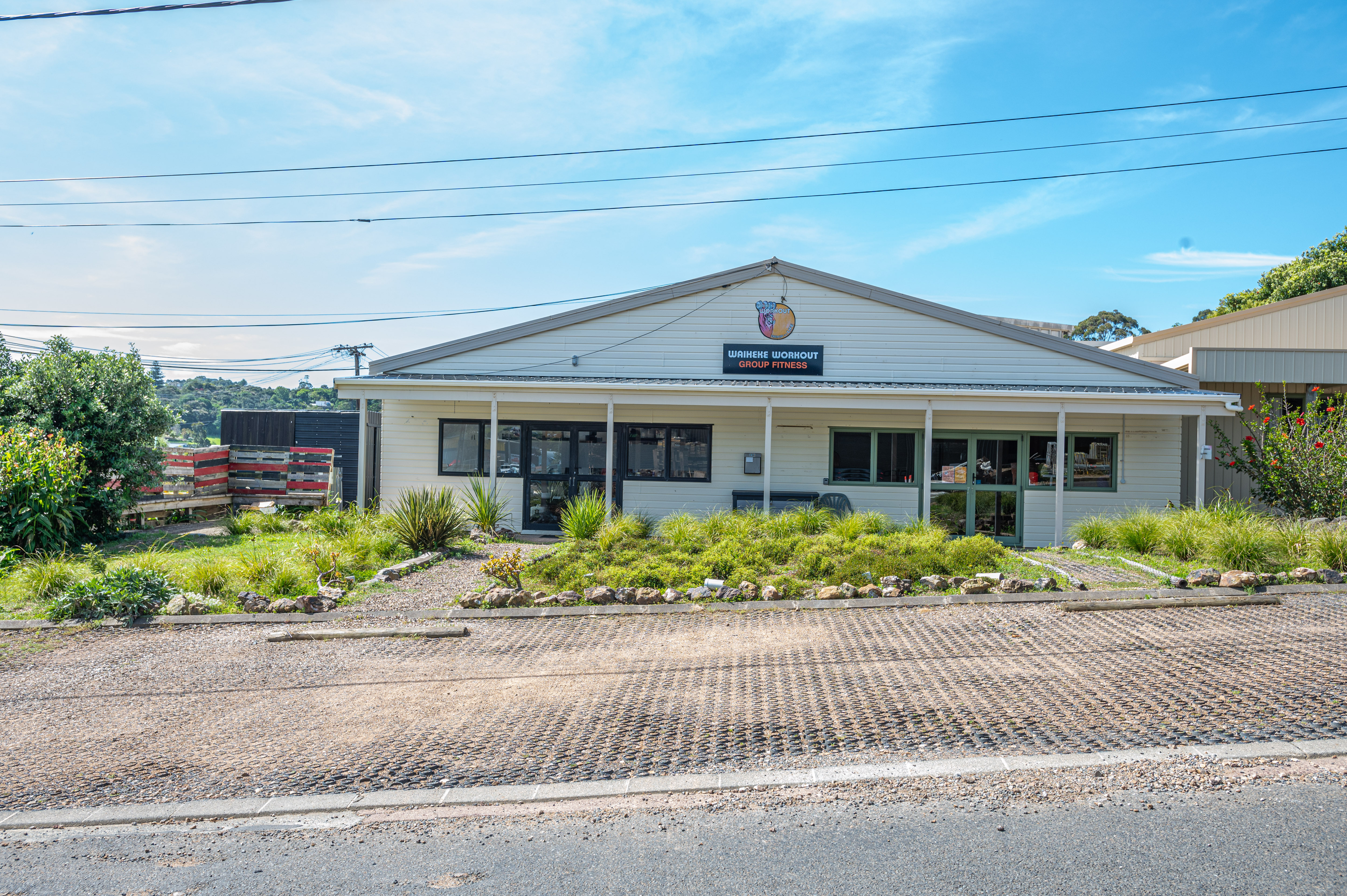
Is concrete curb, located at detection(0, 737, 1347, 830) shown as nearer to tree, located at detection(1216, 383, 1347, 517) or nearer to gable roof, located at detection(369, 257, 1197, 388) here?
tree, located at detection(1216, 383, 1347, 517)

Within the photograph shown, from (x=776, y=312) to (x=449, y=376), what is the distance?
667cm

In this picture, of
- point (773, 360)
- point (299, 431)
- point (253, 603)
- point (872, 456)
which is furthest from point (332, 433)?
point (253, 603)

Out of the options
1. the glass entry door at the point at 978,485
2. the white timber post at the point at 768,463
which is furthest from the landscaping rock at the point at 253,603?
the glass entry door at the point at 978,485

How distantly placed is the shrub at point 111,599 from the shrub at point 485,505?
5.84m

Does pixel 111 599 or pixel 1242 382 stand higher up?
pixel 1242 382

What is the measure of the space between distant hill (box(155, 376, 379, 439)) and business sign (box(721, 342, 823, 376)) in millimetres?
74377

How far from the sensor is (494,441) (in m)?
14.5

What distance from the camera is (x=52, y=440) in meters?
13.4

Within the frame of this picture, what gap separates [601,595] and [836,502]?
297 inches

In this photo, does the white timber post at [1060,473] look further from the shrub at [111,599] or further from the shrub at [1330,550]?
the shrub at [111,599]

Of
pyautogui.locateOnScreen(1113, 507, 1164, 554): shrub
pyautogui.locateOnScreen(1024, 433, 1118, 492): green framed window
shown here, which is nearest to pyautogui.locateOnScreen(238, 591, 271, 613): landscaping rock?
pyautogui.locateOnScreen(1113, 507, 1164, 554): shrub

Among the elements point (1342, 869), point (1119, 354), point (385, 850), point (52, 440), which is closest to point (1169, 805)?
point (1342, 869)

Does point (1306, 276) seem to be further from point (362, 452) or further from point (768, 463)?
point (362, 452)

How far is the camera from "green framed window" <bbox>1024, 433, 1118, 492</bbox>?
15.2 metres
